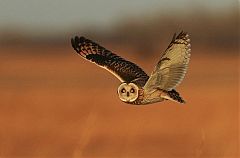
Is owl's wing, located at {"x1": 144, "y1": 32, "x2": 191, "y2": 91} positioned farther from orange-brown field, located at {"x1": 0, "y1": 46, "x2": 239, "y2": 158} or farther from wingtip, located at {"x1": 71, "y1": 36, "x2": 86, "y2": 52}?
orange-brown field, located at {"x1": 0, "y1": 46, "x2": 239, "y2": 158}

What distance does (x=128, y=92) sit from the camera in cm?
315

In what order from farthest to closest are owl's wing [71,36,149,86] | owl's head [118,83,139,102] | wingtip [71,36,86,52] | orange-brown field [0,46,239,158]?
1. orange-brown field [0,46,239,158]
2. wingtip [71,36,86,52]
3. owl's wing [71,36,149,86]
4. owl's head [118,83,139,102]

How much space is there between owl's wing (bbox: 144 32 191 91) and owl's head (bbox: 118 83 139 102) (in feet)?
0.14

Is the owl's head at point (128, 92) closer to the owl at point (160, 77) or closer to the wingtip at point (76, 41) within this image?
the owl at point (160, 77)

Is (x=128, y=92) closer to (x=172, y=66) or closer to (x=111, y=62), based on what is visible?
(x=172, y=66)

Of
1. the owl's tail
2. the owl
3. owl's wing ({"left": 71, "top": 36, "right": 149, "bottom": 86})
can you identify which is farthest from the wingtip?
the owl's tail

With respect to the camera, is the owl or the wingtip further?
the wingtip

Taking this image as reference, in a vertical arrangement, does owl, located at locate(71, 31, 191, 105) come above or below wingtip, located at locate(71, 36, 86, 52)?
below

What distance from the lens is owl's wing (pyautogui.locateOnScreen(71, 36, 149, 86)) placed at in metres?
3.38

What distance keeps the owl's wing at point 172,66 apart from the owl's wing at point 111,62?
0.07 metres

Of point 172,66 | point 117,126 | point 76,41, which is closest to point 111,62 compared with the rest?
point 76,41

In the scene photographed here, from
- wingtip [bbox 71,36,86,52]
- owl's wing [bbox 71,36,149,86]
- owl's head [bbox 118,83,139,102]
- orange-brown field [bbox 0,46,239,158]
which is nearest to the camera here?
owl's head [bbox 118,83,139,102]

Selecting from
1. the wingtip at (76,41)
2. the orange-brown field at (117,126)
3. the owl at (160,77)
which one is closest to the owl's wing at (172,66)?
the owl at (160,77)

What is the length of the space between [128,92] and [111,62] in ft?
1.61
